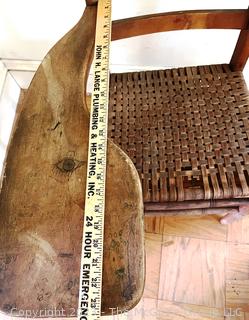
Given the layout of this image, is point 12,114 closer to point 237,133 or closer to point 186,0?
point 186,0

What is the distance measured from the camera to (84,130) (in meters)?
0.51

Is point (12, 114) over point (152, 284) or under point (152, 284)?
over

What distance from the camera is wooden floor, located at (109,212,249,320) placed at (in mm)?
929

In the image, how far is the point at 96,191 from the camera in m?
0.46

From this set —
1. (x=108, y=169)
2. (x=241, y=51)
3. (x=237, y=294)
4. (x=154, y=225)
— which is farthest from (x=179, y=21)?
(x=237, y=294)

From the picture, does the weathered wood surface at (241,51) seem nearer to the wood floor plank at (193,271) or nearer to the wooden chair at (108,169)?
the wooden chair at (108,169)

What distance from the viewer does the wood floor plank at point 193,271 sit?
3.10ft

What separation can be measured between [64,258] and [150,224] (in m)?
0.65

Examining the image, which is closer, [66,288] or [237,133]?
[66,288]

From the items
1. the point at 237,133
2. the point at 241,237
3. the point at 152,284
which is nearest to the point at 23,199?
the point at 237,133

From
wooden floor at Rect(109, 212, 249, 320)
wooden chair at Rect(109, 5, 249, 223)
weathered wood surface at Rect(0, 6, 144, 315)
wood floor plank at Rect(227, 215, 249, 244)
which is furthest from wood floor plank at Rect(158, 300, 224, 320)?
weathered wood surface at Rect(0, 6, 144, 315)

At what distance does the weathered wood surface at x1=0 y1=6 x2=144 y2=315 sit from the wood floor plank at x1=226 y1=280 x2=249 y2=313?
2.08ft

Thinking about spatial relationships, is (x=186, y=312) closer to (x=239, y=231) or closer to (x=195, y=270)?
(x=195, y=270)

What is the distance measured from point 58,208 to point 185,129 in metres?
0.38
